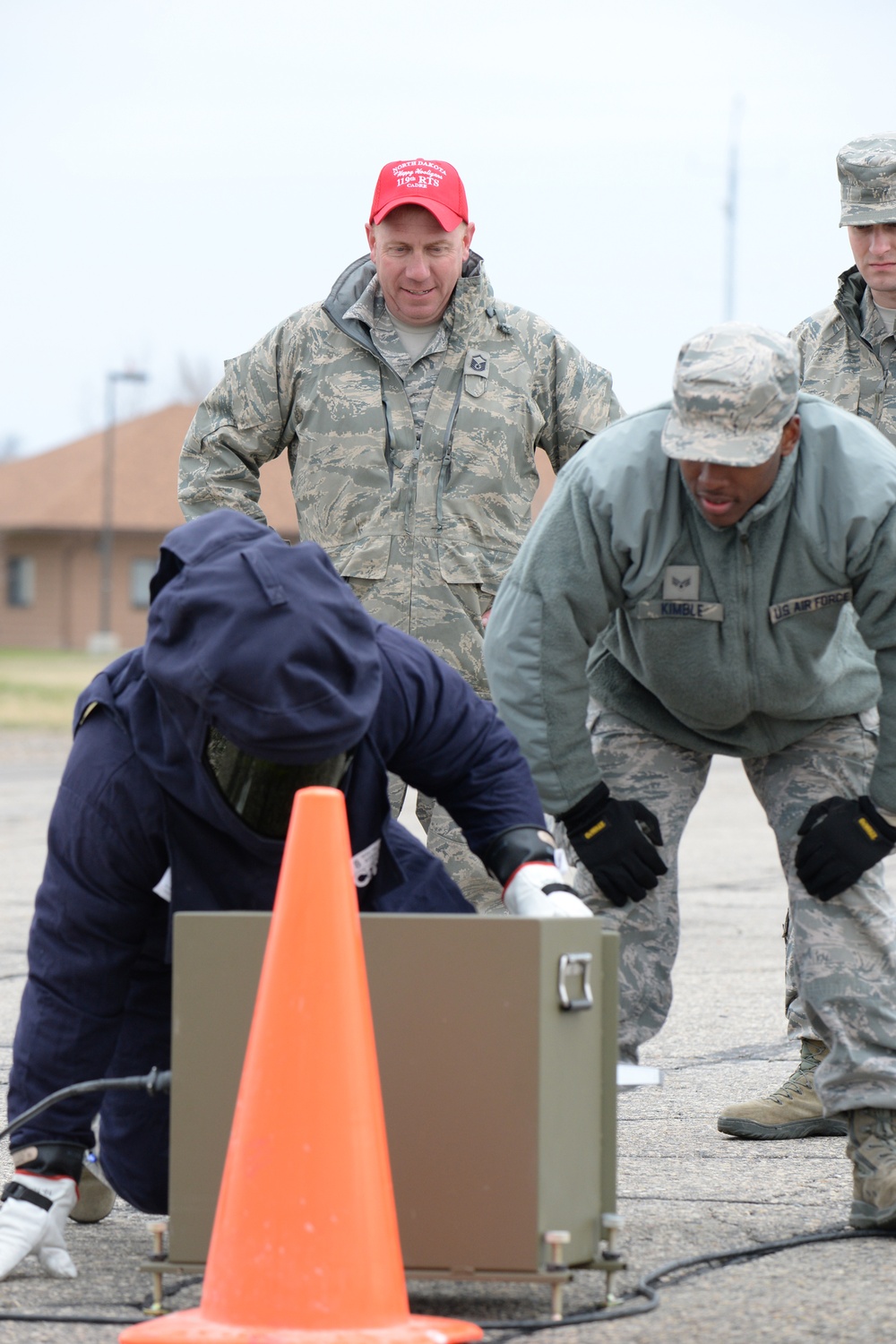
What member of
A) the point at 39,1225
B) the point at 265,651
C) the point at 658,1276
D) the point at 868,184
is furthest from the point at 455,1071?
the point at 868,184

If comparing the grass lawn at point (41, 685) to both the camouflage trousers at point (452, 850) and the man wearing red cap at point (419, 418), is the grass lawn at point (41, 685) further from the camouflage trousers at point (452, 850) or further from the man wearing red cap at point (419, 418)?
the camouflage trousers at point (452, 850)

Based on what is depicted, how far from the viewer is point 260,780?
284cm

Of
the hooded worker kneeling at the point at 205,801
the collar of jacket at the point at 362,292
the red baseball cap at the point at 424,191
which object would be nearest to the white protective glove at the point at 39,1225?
the hooded worker kneeling at the point at 205,801

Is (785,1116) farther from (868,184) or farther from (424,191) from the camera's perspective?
(424,191)

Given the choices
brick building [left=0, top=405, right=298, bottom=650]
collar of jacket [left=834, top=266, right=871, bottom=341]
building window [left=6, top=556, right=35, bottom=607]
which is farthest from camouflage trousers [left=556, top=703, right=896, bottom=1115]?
building window [left=6, top=556, right=35, bottom=607]

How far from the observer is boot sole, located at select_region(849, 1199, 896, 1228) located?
3.27 meters

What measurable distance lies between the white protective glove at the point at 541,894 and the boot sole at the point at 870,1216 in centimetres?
77

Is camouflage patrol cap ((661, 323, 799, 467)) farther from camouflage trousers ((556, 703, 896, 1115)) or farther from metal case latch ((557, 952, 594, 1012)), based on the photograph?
metal case latch ((557, 952, 594, 1012))

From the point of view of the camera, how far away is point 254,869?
3109mm

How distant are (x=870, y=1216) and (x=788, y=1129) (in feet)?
2.81

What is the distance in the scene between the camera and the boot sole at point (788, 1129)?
13.6 ft

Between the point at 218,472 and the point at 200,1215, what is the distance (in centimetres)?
258

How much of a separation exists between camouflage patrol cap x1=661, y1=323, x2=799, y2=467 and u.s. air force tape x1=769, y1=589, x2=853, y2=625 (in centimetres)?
33

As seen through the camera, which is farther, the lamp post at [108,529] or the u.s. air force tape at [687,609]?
the lamp post at [108,529]
